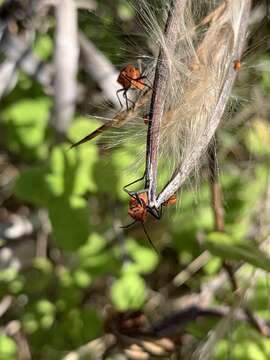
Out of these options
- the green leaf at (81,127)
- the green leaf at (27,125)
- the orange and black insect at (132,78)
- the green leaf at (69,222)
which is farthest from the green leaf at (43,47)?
the orange and black insect at (132,78)

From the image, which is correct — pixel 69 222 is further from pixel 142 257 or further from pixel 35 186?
pixel 142 257

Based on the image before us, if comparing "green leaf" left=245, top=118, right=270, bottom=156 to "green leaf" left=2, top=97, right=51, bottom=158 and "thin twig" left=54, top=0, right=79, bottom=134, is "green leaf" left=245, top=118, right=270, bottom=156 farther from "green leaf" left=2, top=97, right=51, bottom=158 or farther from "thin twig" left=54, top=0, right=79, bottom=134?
"green leaf" left=2, top=97, right=51, bottom=158

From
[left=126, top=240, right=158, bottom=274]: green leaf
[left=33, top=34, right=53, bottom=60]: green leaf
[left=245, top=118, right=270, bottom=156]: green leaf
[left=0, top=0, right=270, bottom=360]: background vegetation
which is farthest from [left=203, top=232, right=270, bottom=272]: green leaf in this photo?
[left=33, top=34, right=53, bottom=60]: green leaf

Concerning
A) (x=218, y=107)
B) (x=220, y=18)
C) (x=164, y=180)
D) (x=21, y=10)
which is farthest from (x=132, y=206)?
(x=21, y=10)

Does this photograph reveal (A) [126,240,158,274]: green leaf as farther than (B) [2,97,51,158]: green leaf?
No

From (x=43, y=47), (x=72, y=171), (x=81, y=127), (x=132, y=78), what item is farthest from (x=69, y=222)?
(x=43, y=47)

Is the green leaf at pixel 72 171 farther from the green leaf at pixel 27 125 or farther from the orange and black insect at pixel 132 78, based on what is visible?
the orange and black insect at pixel 132 78

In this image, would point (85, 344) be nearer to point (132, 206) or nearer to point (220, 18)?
point (132, 206)

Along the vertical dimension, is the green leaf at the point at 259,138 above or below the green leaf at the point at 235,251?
above
